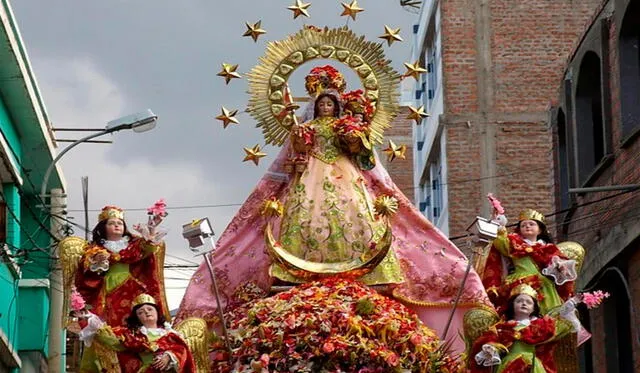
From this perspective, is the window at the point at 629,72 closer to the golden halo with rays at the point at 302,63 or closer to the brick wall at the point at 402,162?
the golden halo with rays at the point at 302,63

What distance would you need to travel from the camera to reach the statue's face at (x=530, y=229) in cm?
1533

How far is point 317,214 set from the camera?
15391 mm

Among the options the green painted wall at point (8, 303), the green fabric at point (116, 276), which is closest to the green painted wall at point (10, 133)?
the green painted wall at point (8, 303)

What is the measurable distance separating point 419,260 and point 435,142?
60.4 ft

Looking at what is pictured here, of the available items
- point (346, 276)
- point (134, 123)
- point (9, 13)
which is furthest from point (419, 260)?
point (9, 13)

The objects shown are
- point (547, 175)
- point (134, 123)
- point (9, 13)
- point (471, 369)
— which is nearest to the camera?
point (471, 369)

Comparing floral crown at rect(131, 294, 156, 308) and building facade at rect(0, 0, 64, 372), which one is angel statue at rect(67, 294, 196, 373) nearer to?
floral crown at rect(131, 294, 156, 308)

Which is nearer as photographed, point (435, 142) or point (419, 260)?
point (419, 260)

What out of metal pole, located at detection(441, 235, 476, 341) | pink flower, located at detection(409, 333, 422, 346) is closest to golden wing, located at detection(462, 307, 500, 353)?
pink flower, located at detection(409, 333, 422, 346)

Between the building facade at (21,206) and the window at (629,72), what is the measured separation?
6456 millimetres

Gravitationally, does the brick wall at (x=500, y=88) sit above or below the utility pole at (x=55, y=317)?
above

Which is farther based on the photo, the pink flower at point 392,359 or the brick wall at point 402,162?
the brick wall at point 402,162

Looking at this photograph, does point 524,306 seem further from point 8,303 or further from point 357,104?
point 8,303

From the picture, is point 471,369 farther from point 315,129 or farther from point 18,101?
point 18,101
